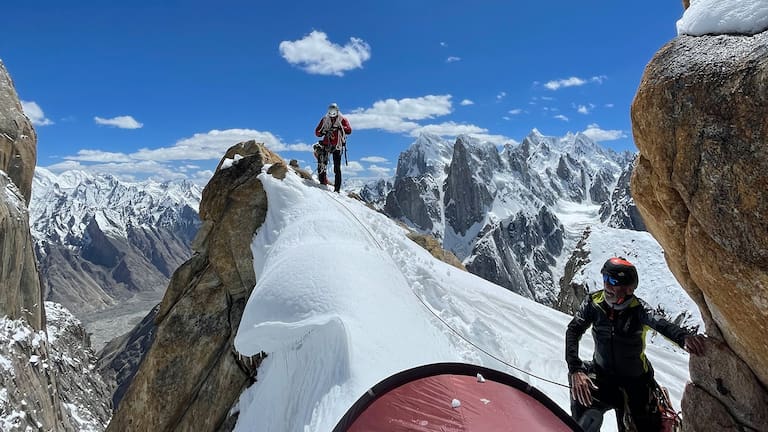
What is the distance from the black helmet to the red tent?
74.3 inches

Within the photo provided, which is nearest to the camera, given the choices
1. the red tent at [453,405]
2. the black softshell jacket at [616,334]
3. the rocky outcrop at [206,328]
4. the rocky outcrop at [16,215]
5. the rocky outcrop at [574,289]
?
the red tent at [453,405]

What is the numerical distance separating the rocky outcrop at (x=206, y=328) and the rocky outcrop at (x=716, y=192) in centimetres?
1071

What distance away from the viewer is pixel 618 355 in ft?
20.3

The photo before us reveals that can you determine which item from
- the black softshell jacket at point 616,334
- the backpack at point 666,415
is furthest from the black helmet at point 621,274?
the backpack at point 666,415

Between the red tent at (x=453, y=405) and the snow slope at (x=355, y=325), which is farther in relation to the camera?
the snow slope at (x=355, y=325)

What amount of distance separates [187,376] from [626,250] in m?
136

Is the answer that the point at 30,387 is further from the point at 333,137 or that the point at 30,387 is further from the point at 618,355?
the point at 618,355

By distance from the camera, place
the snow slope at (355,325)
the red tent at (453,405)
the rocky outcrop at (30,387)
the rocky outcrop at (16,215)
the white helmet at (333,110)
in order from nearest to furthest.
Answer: the red tent at (453,405) → the snow slope at (355,325) → the white helmet at (333,110) → the rocky outcrop at (30,387) → the rocky outcrop at (16,215)

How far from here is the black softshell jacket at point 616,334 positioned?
606cm

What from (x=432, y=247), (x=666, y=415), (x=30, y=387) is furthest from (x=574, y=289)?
(x=666, y=415)

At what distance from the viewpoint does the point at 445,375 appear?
5.94 m

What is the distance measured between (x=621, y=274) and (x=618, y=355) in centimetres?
122

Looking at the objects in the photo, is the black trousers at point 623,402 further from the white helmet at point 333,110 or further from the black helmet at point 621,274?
the white helmet at point 333,110

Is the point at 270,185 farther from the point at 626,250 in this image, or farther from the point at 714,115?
the point at 626,250
